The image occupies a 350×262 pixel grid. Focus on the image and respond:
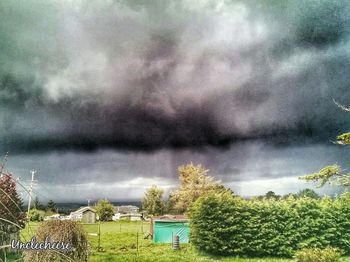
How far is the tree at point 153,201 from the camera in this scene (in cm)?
893

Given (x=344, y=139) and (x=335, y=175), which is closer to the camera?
(x=344, y=139)

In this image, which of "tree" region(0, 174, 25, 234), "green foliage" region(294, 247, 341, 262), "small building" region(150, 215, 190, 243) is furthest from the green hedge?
"tree" region(0, 174, 25, 234)

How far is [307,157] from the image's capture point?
798 cm

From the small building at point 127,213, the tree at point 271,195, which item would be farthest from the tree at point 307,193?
the small building at point 127,213

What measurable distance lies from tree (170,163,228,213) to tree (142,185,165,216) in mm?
469

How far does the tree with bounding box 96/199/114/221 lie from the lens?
835 centimetres

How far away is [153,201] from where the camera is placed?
33.0ft

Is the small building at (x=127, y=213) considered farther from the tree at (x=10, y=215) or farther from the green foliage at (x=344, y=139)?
the green foliage at (x=344, y=139)

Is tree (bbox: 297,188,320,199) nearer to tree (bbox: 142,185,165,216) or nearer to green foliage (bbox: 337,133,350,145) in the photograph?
green foliage (bbox: 337,133,350,145)

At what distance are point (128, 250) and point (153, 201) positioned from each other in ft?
6.07

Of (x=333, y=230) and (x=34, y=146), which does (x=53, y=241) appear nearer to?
(x=34, y=146)

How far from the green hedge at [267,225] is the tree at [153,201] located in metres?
1.00

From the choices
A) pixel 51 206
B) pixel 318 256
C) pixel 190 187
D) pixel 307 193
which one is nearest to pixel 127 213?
pixel 190 187

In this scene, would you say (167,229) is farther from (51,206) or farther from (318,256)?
(318,256)
